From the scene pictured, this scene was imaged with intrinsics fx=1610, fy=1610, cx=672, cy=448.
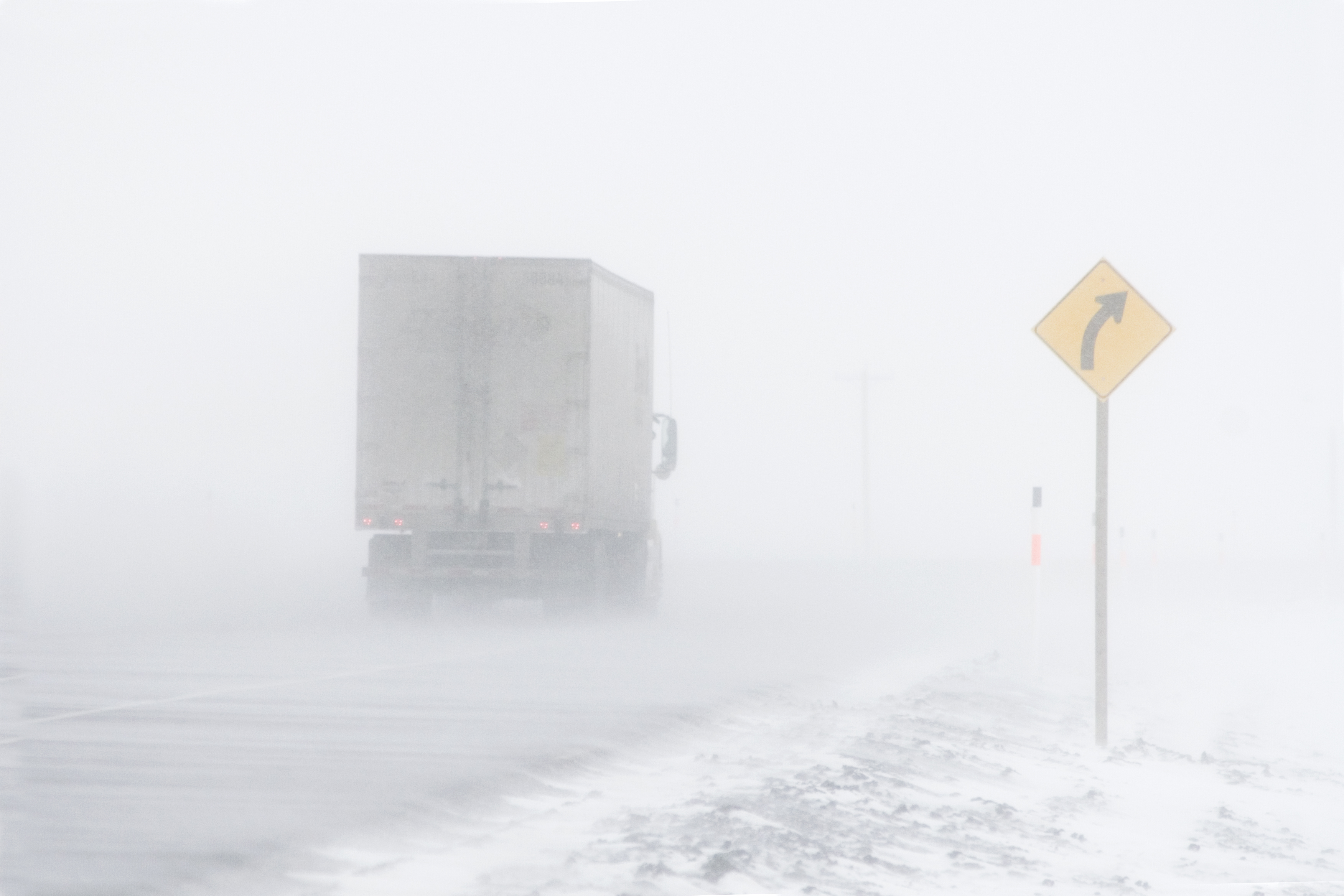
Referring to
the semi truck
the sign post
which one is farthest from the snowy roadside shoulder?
the semi truck

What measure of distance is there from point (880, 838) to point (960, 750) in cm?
273

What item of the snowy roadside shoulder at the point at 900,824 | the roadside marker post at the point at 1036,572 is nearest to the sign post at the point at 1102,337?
the snowy roadside shoulder at the point at 900,824

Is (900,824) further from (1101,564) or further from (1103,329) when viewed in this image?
(1103,329)

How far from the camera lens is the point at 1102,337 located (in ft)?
31.3

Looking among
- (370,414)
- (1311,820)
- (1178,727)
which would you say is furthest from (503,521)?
(1311,820)

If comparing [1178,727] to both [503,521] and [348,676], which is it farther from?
[503,521]

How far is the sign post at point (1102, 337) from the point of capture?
31.0 feet

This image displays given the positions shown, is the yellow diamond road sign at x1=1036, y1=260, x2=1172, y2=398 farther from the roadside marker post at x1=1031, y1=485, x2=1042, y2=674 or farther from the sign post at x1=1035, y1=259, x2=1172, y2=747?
the roadside marker post at x1=1031, y1=485, x2=1042, y2=674

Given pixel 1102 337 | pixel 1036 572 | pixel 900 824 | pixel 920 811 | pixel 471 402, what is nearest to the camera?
pixel 900 824

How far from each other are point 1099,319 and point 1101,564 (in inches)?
58.3

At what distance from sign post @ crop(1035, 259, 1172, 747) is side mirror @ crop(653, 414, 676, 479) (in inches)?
527

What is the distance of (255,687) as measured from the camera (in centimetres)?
1172

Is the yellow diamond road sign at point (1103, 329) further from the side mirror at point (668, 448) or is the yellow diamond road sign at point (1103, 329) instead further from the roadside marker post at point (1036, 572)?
the side mirror at point (668, 448)

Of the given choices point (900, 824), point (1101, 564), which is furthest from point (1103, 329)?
point (900, 824)
